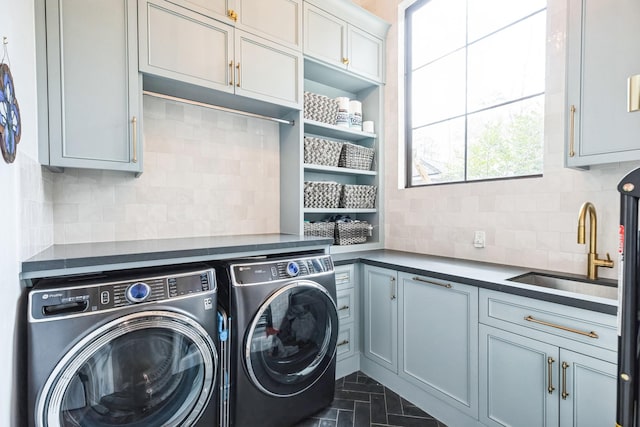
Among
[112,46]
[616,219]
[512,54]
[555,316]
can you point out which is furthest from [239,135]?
[616,219]

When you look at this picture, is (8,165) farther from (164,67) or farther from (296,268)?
(296,268)

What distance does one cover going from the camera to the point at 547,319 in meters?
1.35

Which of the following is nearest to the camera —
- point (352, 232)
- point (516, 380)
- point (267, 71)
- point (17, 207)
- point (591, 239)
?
point (17, 207)

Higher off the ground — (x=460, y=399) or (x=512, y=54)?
(x=512, y=54)

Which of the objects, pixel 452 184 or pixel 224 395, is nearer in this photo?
pixel 224 395

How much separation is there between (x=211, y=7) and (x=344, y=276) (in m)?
1.95

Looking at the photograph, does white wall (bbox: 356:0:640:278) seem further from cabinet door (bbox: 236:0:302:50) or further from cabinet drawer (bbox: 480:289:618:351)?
cabinet door (bbox: 236:0:302:50)

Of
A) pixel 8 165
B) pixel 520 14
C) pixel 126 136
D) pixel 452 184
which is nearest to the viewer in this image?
pixel 8 165

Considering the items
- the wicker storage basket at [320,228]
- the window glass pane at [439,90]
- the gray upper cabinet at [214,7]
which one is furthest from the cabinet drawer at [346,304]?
the gray upper cabinet at [214,7]

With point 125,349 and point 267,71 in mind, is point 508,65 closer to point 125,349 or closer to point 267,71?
point 267,71

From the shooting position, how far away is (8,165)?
981mm

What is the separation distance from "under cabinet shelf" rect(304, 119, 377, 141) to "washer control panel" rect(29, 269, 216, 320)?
1.51 meters

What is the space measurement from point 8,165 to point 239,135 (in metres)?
1.50

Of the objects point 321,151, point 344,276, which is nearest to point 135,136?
point 321,151
